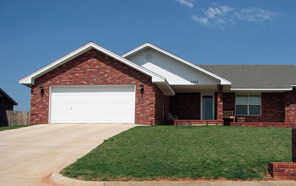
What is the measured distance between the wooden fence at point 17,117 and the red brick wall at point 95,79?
5.18m

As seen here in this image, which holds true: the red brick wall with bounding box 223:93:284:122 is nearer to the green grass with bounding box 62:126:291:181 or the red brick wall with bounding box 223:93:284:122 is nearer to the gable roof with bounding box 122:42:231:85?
the gable roof with bounding box 122:42:231:85

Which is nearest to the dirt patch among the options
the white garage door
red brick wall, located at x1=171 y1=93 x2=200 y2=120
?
the white garage door

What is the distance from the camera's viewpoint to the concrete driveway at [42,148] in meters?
8.72

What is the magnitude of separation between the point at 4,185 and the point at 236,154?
20.9ft

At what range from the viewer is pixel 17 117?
23.7 m

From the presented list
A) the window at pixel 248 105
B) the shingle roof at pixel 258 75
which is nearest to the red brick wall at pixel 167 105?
the shingle roof at pixel 258 75

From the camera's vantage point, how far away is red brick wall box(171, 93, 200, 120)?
25.1 metres

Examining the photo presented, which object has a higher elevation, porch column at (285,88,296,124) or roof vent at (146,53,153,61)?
roof vent at (146,53,153,61)

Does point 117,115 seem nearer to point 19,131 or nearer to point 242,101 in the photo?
point 19,131

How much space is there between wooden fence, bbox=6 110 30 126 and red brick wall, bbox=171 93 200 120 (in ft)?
35.9

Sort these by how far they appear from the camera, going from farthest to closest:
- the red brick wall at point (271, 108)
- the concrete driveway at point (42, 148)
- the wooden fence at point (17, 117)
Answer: the red brick wall at point (271, 108) → the wooden fence at point (17, 117) → the concrete driveway at point (42, 148)

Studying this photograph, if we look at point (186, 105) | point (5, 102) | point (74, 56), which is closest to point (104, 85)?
point (74, 56)

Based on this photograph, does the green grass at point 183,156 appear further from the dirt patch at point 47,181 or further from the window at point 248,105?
the window at point 248,105

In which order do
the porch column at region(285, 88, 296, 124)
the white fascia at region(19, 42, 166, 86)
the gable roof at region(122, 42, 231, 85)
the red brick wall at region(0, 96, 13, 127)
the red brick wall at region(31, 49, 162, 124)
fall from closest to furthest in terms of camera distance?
the white fascia at region(19, 42, 166, 86)
the red brick wall at region(31, 49, 162, 124)
the gable roof at region(122, 42, 231, 85)
the porch column at region(285, 88, 296, 124)
the red brick wall at region(0, 96, 13, 127)
